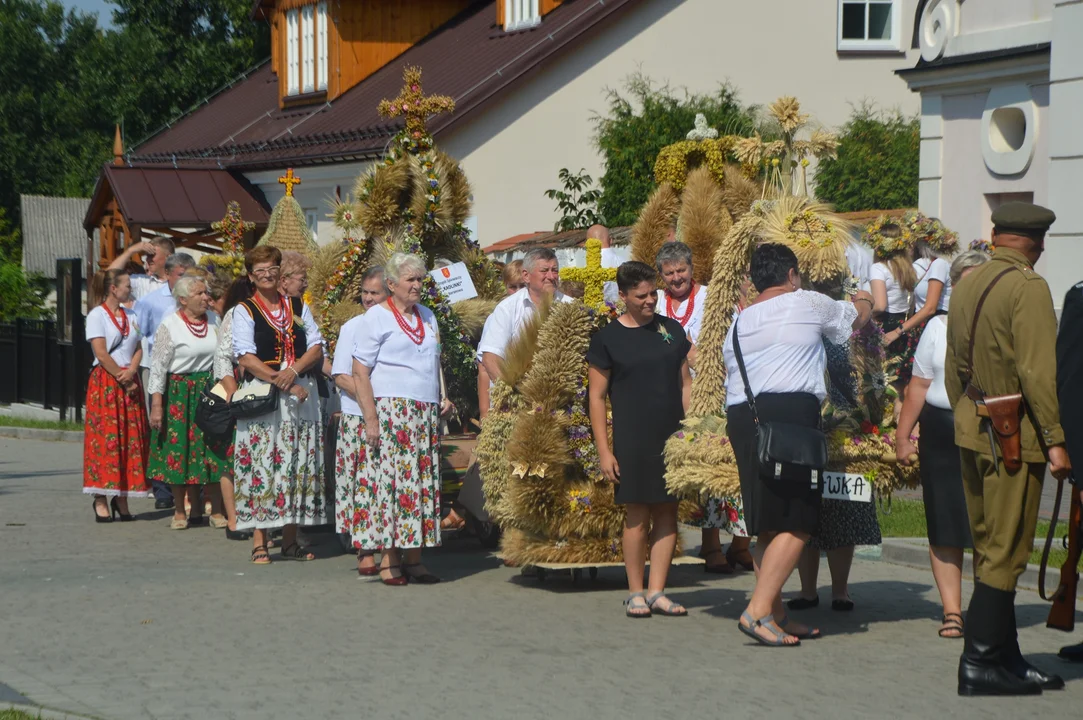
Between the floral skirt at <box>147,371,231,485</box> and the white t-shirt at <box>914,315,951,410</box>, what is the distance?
6004mm

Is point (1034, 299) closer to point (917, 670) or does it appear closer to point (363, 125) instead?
point (917, 670)

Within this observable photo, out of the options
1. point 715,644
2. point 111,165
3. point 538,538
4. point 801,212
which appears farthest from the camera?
point 111,165

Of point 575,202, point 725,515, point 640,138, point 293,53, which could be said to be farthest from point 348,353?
point 293,53

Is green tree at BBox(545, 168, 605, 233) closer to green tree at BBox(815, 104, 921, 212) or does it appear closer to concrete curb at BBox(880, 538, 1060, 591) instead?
green tree at BBox(815, 104, 921, 212)

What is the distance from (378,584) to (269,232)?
4.93 metres

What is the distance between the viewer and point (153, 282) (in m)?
14.6

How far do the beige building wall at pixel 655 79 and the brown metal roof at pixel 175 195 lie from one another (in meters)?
5.72

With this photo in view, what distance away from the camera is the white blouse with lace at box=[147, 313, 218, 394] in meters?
11.9

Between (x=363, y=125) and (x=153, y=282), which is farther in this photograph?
(x=363, y=125)

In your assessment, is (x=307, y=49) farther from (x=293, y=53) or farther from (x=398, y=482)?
(x=398, y=482)

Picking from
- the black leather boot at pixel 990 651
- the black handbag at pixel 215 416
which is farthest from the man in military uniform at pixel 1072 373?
the black handbag at pixel 215 416

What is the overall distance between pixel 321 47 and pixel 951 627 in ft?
81.8

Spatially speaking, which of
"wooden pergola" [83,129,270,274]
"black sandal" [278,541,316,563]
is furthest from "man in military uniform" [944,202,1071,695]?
"wooden pergola" [83,129,270,274]

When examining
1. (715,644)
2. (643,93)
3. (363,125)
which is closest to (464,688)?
(715,644)
